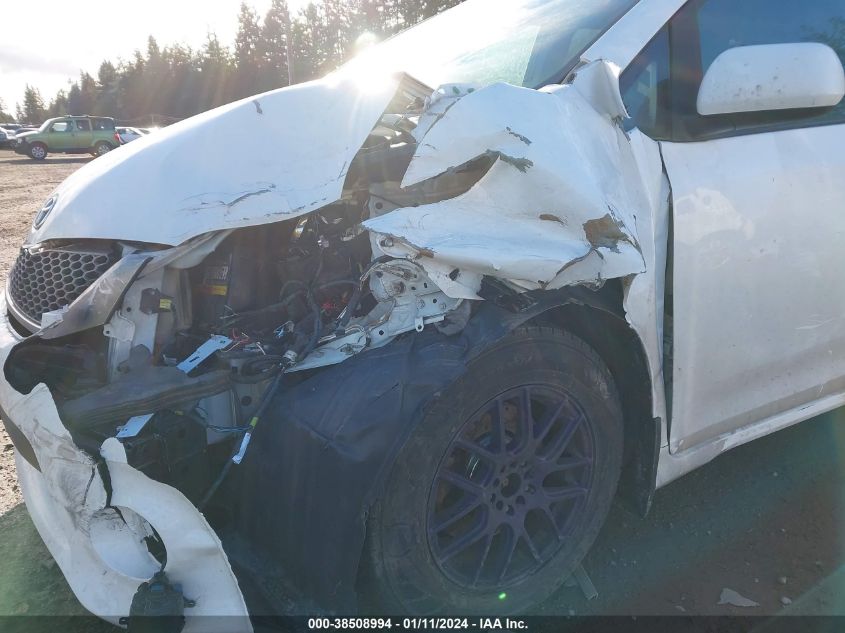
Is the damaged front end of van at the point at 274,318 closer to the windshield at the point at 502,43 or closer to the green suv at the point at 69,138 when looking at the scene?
the windshield at the point at 502,43

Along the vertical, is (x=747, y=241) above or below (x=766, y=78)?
below

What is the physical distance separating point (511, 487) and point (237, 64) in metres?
53.8

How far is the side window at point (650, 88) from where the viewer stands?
2004mm

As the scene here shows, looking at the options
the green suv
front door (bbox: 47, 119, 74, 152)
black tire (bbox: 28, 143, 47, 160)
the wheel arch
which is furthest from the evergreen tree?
the wheel arch

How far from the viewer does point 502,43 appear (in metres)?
2.51

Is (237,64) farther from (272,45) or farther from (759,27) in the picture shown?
(759,27)

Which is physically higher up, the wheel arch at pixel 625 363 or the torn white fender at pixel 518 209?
the torn white fender at pixel 518 209

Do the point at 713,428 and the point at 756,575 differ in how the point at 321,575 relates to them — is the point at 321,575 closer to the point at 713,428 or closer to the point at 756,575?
the point at 713,428

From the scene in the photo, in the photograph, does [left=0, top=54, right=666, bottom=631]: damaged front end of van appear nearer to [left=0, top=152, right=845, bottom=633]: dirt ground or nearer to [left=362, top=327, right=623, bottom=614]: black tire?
[left=362, top=327, right=623, bottom=614]: black tire

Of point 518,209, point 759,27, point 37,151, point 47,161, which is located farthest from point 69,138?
point 518,209

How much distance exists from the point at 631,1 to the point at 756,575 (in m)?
2.18

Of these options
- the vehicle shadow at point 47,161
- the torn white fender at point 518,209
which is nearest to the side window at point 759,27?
the torn white fender at point 518,209

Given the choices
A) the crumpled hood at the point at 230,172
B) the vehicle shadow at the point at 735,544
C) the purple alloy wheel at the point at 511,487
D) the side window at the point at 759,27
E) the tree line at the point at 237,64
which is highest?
the tree line at the point at 237,64

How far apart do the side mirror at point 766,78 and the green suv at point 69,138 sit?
30.3 m
